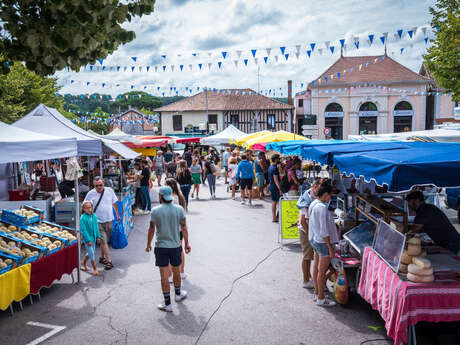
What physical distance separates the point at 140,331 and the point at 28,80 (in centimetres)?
2421

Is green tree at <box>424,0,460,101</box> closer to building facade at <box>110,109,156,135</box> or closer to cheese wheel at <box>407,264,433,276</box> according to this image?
cheese wheel at <box>407,264,433,276</box>

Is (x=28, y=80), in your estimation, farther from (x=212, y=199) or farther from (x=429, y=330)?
Answer: (x=429, y=330)

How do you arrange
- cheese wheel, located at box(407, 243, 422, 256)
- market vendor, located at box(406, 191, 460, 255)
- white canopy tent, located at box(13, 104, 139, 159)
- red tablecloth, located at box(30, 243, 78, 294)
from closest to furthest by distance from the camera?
cheese wheel, located at box(407, 243, 422, 256) < market vendor, located at box(406, 191, 460, 255) < red tablecloth, located at box(30, 243, 78, 294) < white canopy tent, located at box(13, 104, 139, 159)

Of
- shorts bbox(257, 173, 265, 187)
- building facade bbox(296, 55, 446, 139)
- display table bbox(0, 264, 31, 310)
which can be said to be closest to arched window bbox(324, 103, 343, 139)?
building facade bbox(296, 55, 446, 139)

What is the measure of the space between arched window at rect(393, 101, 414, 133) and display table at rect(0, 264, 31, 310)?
4489 centimetres

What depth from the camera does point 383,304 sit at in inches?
165

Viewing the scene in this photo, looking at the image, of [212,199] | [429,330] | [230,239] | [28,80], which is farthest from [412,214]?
[28,80]

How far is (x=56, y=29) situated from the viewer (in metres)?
4.29

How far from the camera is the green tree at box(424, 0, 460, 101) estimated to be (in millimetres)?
12180

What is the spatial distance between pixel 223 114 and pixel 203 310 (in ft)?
135

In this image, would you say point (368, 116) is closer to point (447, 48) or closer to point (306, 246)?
point (447, 48)

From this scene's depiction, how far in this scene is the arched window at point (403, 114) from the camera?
141 ft

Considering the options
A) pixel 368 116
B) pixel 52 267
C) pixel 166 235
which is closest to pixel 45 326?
pixel 52 267

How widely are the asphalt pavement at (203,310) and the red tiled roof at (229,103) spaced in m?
38.3
